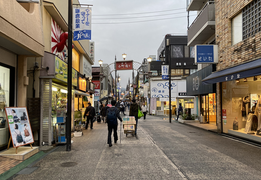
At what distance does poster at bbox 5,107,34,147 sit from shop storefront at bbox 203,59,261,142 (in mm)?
9115

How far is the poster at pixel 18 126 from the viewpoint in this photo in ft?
24.0

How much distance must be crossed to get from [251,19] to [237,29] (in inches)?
54.4

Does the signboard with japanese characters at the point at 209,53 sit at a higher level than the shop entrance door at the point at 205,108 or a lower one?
higher

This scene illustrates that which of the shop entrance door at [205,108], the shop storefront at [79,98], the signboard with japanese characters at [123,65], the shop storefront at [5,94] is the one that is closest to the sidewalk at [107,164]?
the shop storefront at [5,94]

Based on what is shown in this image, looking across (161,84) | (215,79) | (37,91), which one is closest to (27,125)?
(37,91)

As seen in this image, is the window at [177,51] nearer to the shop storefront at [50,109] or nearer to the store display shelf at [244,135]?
the store display shelf at [244,135]

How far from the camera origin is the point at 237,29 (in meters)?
12.6

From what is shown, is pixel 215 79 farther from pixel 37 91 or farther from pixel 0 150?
pixel 0 150

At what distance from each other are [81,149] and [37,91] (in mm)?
3252

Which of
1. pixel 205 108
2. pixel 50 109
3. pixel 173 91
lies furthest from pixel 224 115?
pixel 173 91

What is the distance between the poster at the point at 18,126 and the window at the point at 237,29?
11157mm

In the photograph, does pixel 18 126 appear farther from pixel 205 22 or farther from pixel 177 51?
pixel 177 51

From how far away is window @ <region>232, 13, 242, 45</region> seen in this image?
12333 mm

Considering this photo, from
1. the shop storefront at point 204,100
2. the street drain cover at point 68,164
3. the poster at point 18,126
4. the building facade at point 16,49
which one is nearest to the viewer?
the street drain cover at point 68,164
